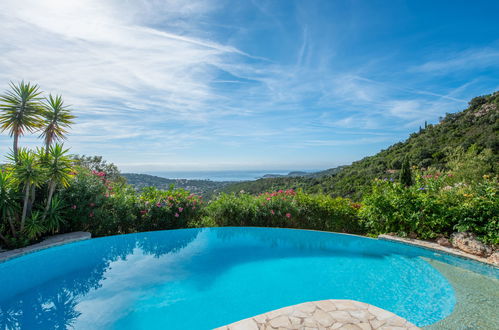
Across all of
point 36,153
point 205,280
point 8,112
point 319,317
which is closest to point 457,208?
point 319,317

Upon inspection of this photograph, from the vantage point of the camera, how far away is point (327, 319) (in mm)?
2652

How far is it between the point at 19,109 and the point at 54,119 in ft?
2.07

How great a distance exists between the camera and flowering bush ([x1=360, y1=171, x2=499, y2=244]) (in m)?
4.66

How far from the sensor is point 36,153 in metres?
5.33

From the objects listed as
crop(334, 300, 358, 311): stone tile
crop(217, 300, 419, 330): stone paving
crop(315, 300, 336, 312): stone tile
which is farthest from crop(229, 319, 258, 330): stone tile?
crop(334, 300, 358, 311): stone tile

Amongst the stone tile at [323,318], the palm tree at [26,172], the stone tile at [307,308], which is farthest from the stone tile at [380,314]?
the palm tree at [26,172]

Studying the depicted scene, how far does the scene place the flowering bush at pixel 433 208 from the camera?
4664 millimetres

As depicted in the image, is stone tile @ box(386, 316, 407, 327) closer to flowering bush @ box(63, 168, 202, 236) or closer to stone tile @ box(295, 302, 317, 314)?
stone tile @ box(295, 302, 317, 314)

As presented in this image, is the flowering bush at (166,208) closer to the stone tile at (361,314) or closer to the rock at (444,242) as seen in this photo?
the stone tile at (361,314)

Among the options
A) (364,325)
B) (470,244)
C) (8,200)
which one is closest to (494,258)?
(470,244)

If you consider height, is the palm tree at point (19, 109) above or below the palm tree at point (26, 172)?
above

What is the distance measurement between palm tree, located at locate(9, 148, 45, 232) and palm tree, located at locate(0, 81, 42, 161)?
14.6 inches

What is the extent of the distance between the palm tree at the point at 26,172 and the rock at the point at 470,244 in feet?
26.8

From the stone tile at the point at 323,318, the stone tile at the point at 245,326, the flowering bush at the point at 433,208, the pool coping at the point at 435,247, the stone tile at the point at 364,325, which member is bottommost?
the stone tile at the point at 245,326
